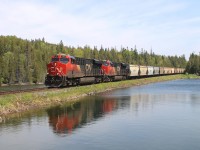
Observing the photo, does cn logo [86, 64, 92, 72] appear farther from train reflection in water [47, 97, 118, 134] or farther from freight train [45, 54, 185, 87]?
train reflection in water [47, 97, 118, 134]

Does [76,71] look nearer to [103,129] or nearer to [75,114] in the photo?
[75,114]

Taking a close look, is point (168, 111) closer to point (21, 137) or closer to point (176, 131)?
point (176, 131)

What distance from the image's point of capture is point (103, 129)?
34.6 metres

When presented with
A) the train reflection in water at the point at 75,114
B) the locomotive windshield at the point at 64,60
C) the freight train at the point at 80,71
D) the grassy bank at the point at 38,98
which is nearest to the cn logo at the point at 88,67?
the freight train at the point at 80,71

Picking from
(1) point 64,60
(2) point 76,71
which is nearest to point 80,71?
(2) point 76,71

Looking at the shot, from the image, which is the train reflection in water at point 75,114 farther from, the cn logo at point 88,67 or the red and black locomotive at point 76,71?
the cn logo at point 88,67

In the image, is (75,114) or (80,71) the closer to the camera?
(75,114)

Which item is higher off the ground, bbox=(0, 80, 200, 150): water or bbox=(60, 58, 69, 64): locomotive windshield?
bbox=(60, 58, 69, 64): locomotive windshield

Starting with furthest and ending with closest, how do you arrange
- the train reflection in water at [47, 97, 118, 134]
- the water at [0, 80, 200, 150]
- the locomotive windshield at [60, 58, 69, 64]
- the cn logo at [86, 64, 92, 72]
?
the cn logo at [86, 64, 92, 72] < the locomotive windshield at [60, 58, 69, 64] < the train reflection in water at [47, 97, 118, 134] < the water at [0, 80, 200, 150]

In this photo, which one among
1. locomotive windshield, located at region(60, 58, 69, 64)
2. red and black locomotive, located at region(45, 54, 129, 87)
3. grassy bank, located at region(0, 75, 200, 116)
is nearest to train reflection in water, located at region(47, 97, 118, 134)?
grassy bank, located at region(0, 75, 200, 116)

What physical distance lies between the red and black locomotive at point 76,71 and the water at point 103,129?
11.1 m

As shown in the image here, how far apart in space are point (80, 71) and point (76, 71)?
299 cm

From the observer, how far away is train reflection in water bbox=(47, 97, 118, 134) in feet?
119

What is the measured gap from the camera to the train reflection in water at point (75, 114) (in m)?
36.3
